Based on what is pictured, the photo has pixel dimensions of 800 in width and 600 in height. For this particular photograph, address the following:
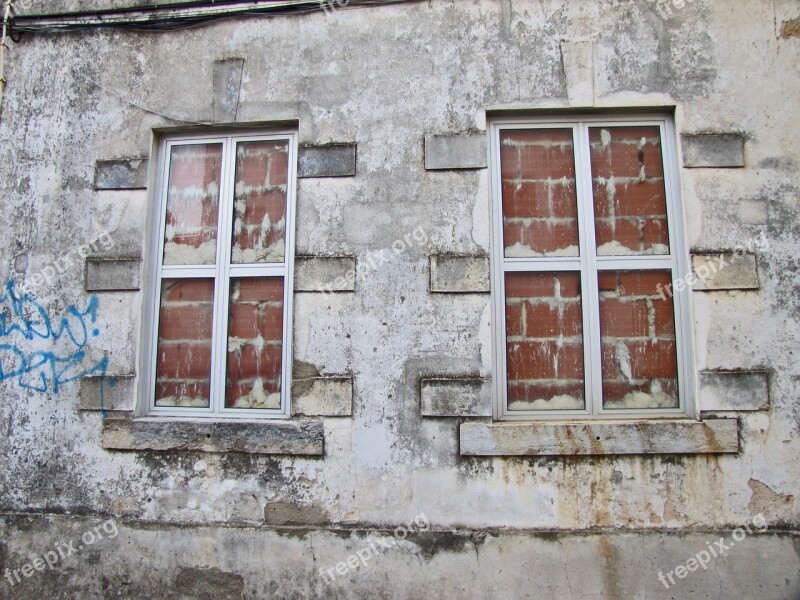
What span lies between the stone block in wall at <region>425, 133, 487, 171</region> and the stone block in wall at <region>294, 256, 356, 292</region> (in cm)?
80

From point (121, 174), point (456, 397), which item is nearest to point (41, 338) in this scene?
point (121, 174)

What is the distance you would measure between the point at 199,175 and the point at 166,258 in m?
0.60

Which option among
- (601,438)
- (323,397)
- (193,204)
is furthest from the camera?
(193,204)

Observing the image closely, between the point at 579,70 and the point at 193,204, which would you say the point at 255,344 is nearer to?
the point at 193,204

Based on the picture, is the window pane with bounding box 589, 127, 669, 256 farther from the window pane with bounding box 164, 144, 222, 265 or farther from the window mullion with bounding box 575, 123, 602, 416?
the window pane with bounding box 164, 144, 222, 265

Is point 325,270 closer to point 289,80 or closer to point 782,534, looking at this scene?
point 289,80

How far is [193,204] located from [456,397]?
2.14 m

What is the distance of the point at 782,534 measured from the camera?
10.4 feet

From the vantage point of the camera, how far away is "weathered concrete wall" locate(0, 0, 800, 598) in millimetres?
3281

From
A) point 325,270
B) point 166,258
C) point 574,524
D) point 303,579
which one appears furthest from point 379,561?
point 166,258

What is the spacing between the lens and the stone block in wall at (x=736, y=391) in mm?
3281

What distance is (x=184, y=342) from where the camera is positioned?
146 inches
